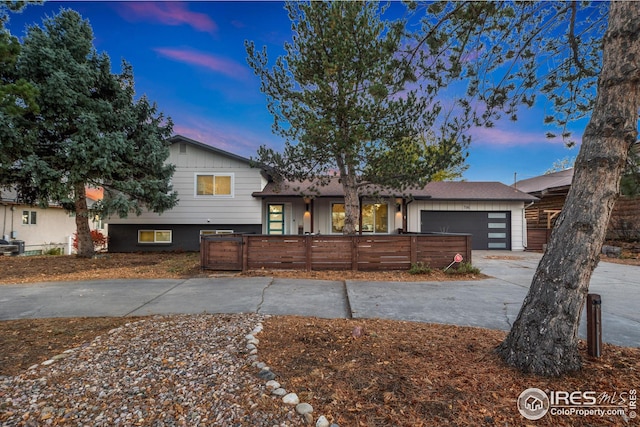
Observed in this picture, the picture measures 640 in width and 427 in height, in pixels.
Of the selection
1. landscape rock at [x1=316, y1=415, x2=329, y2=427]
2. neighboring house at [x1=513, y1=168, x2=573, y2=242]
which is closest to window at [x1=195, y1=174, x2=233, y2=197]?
landscape rock at [x1=316, y1=415, x2=329, y2=427]

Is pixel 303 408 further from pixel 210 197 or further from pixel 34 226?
pixel 34 226

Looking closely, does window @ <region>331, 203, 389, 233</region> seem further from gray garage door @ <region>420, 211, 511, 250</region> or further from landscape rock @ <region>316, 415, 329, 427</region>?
landscape rock @ <region>316, 415, 329, 427</region>

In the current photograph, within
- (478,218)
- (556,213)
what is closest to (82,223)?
(478,218)

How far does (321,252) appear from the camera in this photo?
7.91m

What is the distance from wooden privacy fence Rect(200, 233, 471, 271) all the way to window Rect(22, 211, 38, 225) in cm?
1403

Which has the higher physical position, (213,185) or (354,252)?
(213,185)

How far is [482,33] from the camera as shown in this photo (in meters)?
4.43

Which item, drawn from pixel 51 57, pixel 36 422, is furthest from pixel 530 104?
pixel 51 57

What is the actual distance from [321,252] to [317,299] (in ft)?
9.15

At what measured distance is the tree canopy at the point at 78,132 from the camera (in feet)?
27.2

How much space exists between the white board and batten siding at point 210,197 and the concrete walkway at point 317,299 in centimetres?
559

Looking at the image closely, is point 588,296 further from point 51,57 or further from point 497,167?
point 497,167

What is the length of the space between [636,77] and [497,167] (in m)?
19.5

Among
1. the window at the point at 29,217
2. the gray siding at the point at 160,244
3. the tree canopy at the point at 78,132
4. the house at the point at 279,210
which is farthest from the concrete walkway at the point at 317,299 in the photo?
the window at the point at 29,217
